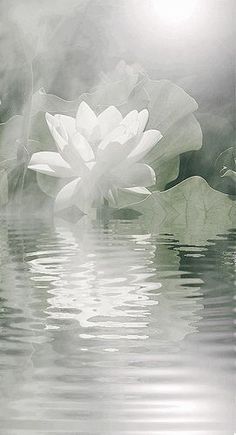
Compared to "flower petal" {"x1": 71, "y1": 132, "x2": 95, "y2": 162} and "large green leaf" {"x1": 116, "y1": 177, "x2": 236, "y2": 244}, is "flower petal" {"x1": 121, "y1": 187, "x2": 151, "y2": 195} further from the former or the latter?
"flower petal" {"x1": 71, "y1": 132, "x2": 95, "y2": 162}

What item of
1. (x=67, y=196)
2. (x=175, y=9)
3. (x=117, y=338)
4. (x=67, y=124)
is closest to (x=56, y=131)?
(x=67, y=124)

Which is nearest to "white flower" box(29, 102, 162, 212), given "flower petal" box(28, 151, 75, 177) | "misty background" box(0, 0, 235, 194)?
"flower petal" box(28, 151, 75, 177)

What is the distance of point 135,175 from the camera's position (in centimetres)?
203

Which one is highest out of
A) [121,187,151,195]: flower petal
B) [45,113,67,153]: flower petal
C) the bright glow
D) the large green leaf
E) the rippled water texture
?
the bright glow

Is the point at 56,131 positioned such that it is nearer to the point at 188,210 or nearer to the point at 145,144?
the point at 145,144

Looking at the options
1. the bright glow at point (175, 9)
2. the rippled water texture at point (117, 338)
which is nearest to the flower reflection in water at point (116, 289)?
the rippled water texture at point (117, 338)

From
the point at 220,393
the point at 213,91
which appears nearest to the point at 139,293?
the point at 220,393

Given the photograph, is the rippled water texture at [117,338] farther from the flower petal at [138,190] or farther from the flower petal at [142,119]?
the flower petal at [142,119]

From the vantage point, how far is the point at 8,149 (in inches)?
88.8

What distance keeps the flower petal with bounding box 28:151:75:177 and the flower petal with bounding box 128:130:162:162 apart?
0.52 feet

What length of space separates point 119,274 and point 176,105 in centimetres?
91

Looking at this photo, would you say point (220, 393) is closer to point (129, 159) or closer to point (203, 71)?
point (129, 159)

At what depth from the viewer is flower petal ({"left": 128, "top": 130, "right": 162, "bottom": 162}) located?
2014mm

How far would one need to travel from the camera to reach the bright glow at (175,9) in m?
2.32
